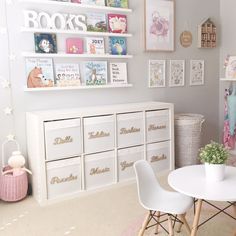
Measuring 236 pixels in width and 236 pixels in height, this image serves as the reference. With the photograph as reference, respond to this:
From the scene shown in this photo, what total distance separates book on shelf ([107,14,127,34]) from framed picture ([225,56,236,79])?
1.71 m

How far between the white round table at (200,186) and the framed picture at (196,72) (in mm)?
2359

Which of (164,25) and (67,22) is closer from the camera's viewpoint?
(67,22)

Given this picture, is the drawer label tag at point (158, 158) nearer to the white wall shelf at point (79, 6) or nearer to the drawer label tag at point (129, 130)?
the drawer label tag at point (129, 130)

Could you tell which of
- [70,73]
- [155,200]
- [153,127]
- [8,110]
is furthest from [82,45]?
[155,200]

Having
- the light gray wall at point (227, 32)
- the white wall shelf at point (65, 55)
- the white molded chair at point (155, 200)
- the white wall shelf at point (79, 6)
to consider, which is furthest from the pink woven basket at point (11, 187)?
the light gray wall at point (227, 32)

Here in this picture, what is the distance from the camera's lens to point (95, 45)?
3.61 meters

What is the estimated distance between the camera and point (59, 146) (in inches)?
121

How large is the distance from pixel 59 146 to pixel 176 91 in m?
2.03

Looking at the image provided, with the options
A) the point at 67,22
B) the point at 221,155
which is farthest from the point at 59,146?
the point at 221,155

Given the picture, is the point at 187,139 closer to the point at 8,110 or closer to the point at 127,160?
the point at 127,160

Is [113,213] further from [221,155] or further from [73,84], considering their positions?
[73,84]

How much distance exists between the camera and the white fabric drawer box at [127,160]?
347 cm

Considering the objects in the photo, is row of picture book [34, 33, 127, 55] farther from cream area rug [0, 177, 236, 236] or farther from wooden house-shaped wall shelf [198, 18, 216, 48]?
cream area rug [0, 177, 236, 236]

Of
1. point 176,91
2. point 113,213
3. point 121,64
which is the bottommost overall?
point 113,213
